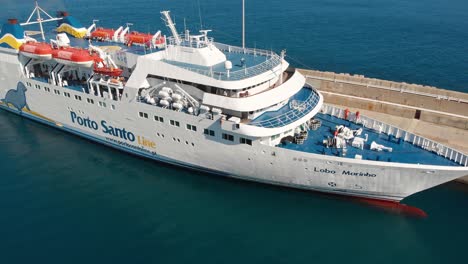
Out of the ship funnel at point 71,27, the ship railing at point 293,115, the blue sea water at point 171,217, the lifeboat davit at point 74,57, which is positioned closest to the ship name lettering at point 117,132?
the blue sea water at point 171,217

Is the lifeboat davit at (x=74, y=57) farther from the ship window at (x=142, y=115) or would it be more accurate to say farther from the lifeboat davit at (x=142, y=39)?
the ship window at (x=142, y=115)

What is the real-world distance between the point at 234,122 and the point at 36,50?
1694cm

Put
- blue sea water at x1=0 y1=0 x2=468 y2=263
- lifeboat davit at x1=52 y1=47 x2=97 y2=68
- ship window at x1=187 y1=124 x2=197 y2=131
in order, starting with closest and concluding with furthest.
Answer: blue sea water at x1=0 y1=0 x2=468 y2=263 < ship window at x1=187 y1=124 x2=197 y2=131 < lifeboat davit at x1=52 y1=47 x2=97 y2=68

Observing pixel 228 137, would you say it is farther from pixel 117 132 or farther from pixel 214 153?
pixel 117 132

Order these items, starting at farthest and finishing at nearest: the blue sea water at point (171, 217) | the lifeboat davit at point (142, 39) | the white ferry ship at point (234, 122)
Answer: the lifeboat davit at point (142, 39)
the white ferry ship at point (234, 122)
the blue sea water at point (171, 217)

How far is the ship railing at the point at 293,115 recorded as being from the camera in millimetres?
18953

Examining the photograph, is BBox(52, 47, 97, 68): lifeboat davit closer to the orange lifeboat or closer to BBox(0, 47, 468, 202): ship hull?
BBox(0, 47, 468, 202): ship hull

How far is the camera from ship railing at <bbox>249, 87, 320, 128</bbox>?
62.2ft

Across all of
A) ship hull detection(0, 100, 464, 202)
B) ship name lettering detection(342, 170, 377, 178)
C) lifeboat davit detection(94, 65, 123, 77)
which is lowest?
ship hull detection(0, 100, 464, 202)

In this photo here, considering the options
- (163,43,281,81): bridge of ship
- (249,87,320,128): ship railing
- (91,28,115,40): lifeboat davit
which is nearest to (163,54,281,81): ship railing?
(163,43,281,81): bridge of ship

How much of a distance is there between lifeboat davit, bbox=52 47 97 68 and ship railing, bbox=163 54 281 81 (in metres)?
6.60

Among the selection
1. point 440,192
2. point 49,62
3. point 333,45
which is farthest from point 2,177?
point 333,45

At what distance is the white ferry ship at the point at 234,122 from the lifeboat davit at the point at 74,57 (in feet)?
0.23

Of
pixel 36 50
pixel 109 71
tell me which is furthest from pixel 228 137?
pixel 36 50
